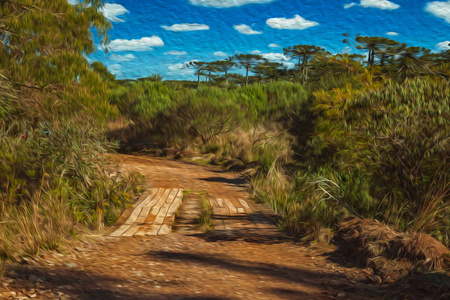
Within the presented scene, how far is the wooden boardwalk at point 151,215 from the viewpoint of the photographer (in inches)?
257

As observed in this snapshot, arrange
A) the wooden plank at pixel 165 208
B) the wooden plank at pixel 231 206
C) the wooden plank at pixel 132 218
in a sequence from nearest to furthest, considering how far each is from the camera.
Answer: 1. the wooden plank at pixel 132 218
2. the wooden plank at pixel 165 208
3. the wooden plank at pixel 231 206

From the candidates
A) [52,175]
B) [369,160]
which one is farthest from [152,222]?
[369,160]

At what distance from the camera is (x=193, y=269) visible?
5133mm

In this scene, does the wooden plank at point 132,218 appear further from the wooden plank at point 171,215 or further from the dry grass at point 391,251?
the dry grass at point 391,251

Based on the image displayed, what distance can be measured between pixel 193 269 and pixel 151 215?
235cm

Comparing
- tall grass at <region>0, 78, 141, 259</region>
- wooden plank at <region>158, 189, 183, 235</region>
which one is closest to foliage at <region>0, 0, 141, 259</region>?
tall grass at <region>0, 78, 141, 259</region>

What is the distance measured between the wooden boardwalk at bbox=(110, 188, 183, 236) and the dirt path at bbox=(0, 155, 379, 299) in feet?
0.62

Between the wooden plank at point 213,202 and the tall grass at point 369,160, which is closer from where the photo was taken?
the tall grass at point 369,160

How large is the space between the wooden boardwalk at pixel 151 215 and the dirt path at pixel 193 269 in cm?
19

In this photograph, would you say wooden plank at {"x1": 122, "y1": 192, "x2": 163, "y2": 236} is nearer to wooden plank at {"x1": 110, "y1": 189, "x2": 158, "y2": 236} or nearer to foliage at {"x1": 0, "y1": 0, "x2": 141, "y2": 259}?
wooden plank at {"x1": 110, "y1": 189, "x2": 158, "y2": 236}

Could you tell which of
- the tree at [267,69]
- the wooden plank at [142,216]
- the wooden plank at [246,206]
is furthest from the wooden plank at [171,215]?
→ the tree at [267,69]

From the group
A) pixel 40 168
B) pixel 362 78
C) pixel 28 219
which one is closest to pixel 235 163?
pixel 362 78

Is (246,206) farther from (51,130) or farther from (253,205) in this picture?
(51,130)

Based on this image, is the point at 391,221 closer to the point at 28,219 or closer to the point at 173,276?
the point at 173,276
